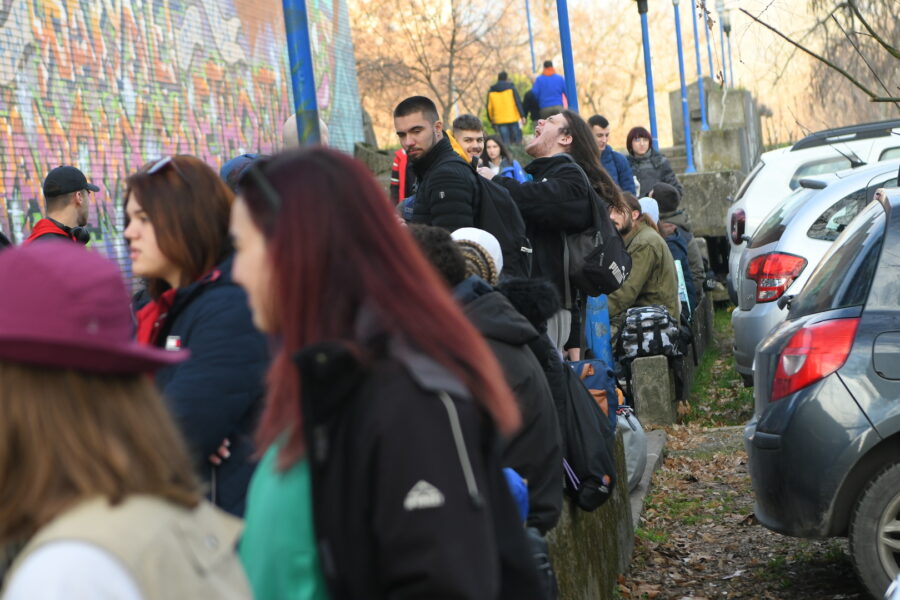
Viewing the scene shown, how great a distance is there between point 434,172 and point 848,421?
7.74ft

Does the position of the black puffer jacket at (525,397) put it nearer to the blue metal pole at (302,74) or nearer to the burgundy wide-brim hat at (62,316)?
the blue metal pole at (302,74)

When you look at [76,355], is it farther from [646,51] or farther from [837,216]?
[646,51]

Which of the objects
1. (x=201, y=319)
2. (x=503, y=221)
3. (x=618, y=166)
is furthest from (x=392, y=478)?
(x=618, y=166)

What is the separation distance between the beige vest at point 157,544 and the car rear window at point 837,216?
919 centimetres

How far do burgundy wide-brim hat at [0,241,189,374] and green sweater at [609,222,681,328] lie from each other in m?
9.22

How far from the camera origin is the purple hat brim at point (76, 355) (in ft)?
6.52

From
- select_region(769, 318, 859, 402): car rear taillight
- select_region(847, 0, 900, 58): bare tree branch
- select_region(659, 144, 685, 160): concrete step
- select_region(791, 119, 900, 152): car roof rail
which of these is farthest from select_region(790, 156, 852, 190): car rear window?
select_region(659, 144, 685, 160): concrete step

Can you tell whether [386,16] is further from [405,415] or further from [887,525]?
Result: [405,415]

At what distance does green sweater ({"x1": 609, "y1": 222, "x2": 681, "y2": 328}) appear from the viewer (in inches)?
437

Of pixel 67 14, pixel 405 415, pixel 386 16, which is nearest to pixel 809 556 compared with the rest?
pixel 405 415

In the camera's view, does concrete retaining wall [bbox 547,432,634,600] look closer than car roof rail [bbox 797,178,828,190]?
Yes

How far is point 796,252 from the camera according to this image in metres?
10.6

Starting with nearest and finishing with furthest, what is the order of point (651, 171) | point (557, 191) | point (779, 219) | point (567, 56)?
point (557, 191), point (779, 219), point (567, 56), point (651, 171)

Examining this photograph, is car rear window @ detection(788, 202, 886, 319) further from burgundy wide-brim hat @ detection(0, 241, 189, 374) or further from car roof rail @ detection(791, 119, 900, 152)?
car roof rail @ detection(791, 119, 900, 152)
